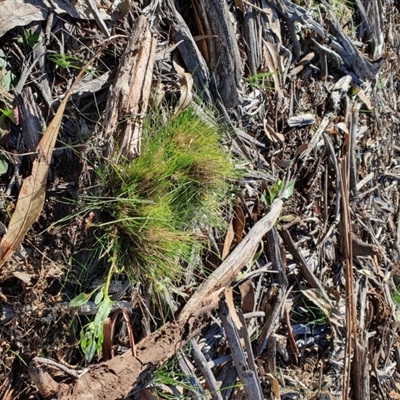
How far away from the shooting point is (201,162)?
1.47m

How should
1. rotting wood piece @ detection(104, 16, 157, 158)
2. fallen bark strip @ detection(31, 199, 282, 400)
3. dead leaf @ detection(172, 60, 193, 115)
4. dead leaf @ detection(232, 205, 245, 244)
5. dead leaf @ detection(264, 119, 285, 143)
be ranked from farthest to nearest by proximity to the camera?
1. dead leaf @ detection(264, 119, 285, 143)
2. dead leaf @ detection(232, 205, 245, 244)
3. dead leaf @ detection(172, 60, 193, 115)
4. rotting wood piece @ detection(104, 16, 157, 158)
5. fallen bark strip @ detection(31, 199, 282, 400)

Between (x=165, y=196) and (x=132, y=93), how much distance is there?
287 millimetres

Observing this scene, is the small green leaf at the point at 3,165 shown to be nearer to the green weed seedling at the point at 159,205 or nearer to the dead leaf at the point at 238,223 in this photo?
the green weed seedling at the point at 159,205

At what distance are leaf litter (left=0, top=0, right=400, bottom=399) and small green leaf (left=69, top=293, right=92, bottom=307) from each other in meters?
0.05

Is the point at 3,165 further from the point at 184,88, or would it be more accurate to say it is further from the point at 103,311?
the point at 184,88

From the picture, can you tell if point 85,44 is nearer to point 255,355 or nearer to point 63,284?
point 63,284

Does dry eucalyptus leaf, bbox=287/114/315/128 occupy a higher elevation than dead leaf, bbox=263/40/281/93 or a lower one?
lower

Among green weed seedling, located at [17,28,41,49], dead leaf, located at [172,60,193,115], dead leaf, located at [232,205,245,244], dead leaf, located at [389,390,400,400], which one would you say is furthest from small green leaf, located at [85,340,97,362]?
dead leaf, located at [389,390,400,400]

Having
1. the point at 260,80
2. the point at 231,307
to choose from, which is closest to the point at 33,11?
the point at 260,80

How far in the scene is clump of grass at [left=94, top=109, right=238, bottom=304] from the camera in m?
1.39

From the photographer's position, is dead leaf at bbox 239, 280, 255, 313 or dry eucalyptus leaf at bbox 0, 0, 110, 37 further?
dead leaf at bbox 239, 280, 255, 313

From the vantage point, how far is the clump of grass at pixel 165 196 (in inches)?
54.8

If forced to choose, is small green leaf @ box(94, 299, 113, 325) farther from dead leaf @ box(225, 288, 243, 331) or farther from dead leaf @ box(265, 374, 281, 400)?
dead leaf @ box(265, 374, 281, 400)

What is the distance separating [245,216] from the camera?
5.55 feet
